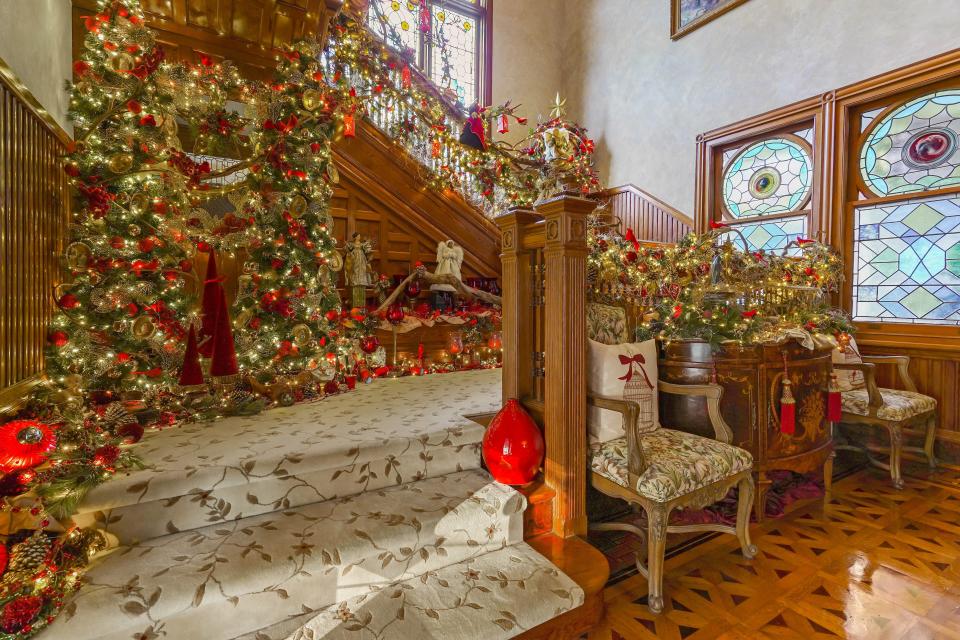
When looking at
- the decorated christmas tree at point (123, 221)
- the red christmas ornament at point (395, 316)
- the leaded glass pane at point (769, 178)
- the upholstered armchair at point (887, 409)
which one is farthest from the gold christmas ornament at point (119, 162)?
the leaded glass pane at point (769, 178)

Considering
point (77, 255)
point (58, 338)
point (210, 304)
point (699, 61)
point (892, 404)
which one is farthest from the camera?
point (699, 61)

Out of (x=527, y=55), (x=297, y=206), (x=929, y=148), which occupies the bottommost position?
(x=297, y=206)

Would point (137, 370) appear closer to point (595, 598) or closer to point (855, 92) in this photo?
point (595, 598)

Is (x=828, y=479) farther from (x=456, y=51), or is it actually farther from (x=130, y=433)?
(x=456, y=51)

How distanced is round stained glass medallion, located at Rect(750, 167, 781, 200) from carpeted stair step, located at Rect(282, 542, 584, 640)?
18.4 feet

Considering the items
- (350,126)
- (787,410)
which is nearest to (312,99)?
(350,126)

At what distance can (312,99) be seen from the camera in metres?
3.48

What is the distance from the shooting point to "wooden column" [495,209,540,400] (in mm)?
2385

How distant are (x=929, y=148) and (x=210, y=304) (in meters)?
A: 6.45

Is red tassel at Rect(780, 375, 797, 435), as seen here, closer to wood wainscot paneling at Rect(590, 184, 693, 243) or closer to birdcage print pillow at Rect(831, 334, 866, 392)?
birdcage print pillow at Rect(831, 334, 866, 392)

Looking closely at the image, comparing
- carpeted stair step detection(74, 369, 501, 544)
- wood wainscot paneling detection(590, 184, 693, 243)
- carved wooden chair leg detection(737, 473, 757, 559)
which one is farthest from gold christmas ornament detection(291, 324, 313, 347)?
wood wainscot paneling detection(590, 184, 693, 243)

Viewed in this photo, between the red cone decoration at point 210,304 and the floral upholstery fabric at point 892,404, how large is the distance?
4.52m

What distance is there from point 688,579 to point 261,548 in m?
1.93

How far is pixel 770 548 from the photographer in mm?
2416
